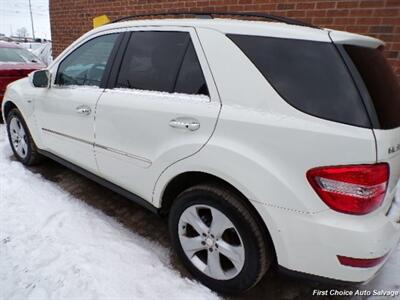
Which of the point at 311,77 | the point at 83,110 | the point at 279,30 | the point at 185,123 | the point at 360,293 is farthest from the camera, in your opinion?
the point at 83,110

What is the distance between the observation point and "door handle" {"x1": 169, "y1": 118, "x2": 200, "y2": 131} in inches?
78.6

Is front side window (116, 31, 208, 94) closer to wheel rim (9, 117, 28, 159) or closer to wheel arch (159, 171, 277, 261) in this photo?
wheel arch (159, 171, 277, 261)

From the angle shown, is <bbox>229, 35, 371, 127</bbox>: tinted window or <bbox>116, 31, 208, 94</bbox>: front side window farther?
<bbox>116, 31, 208, 94</bbox>: front side window

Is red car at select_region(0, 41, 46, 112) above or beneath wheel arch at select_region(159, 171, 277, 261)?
above

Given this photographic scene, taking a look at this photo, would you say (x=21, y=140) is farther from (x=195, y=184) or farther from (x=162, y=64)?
(x=195, y=184)

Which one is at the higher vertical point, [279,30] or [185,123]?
[279,30]

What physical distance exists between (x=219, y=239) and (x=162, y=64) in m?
1.25

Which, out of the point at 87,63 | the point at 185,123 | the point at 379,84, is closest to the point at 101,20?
the point at 87,63

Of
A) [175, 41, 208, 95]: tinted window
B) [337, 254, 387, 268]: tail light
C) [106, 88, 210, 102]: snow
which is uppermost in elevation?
[175, 41, 208, 95]: tinted window

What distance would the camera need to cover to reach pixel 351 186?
1577mm

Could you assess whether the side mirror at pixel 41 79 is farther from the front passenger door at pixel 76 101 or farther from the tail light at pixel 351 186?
the tail light at pixel 351 186

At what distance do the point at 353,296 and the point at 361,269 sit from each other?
693mm

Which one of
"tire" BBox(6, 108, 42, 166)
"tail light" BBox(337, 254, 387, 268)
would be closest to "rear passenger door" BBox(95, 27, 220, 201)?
"tail light" BBox(337, 254, 387, 268)

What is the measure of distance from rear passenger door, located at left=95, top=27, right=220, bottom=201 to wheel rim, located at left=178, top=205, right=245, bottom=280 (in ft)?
1.27
